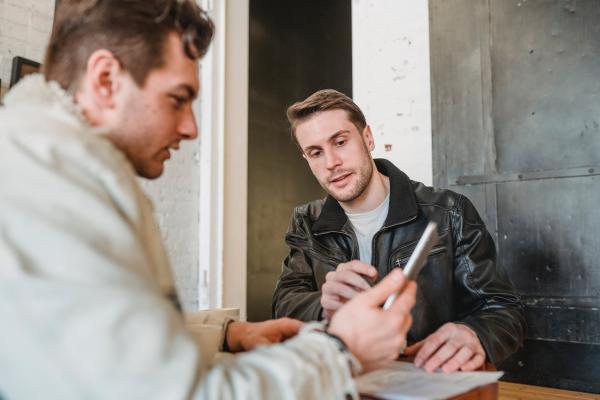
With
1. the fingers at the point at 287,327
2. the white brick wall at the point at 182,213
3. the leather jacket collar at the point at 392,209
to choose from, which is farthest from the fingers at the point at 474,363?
the white brick wall at the point at 182,213

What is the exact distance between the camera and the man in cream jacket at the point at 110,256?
47 centimetres

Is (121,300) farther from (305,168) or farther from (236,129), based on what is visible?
(305,168)

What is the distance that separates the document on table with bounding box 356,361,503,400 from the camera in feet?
2.73

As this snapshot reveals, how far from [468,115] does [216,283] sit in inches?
79.7

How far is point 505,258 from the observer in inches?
104

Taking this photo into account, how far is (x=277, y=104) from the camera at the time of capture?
4473 mm

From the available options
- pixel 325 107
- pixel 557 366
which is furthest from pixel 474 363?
pixel 557 366

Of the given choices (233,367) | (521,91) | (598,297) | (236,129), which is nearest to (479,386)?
(233,367)

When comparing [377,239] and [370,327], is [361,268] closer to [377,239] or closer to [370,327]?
[377,239]

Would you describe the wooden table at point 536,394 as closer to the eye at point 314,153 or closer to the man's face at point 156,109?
the eye at point 314,153

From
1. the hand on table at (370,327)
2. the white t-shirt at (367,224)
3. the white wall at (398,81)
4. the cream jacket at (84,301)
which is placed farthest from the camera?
the white wall at (398,81)

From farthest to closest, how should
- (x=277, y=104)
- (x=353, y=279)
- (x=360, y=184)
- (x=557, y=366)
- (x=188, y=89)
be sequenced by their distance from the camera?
(x=277, y=104) → (x=557, y=366) → (x=360, y=184) → (x=353, y=279) → (x=188, y=89)

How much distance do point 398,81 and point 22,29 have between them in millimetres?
2180

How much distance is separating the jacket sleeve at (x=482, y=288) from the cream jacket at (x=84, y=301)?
1037 millimetres
